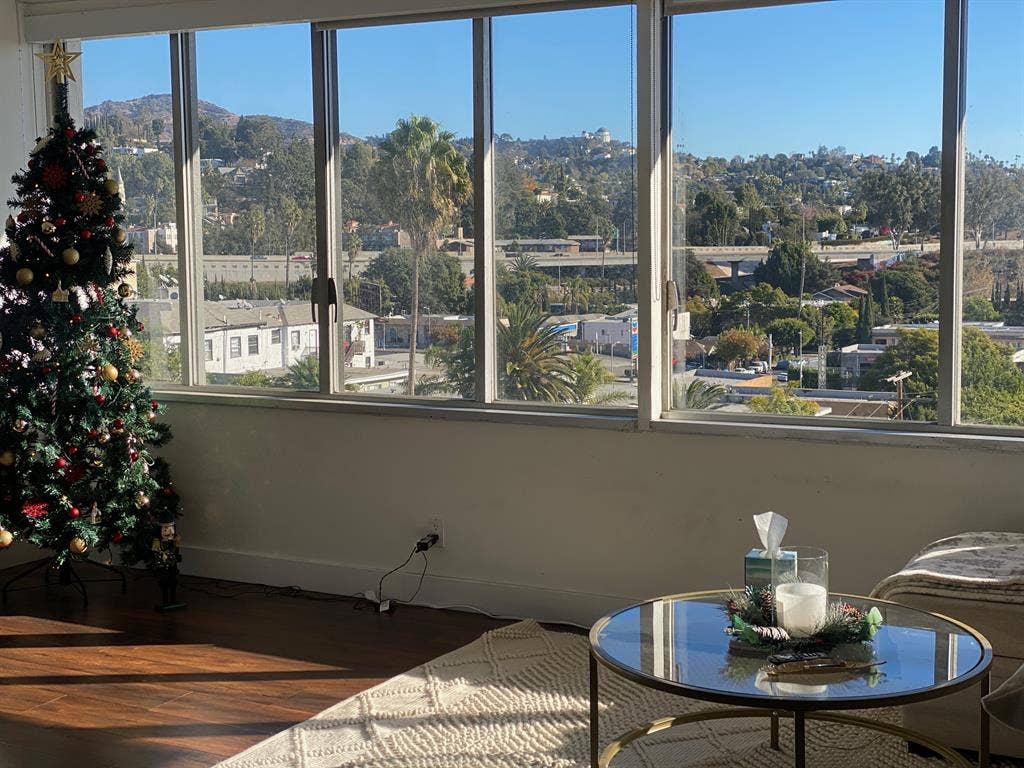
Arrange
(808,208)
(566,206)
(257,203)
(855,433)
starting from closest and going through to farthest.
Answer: (855,433) < (808,208) < (566,206) < (257,203)

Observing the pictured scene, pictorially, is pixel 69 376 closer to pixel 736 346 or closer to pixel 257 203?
pixel 257 203

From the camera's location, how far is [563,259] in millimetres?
4875

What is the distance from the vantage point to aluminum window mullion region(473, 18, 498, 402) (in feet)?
16.0

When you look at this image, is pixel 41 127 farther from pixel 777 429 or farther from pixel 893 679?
pixel 893 679

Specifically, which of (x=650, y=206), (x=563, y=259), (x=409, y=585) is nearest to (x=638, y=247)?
(x=650, y=206)

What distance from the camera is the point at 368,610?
5016 mm

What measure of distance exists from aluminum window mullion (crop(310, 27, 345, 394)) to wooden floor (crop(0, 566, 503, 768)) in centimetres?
104

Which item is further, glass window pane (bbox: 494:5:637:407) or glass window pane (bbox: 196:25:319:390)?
glass window pane (bbox: 196:25:319:390)

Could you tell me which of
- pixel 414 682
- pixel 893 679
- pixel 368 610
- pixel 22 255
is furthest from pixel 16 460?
pixel 893 679

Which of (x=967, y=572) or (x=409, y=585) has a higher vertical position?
(x=967, y=572)

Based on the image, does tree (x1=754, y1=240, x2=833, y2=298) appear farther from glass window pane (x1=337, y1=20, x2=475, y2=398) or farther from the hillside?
the hillside

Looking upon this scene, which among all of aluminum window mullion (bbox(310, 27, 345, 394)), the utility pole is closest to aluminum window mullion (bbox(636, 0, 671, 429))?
the utility pole

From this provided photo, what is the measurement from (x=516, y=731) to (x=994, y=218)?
92.1 inches

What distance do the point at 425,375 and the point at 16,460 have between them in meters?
1.69
